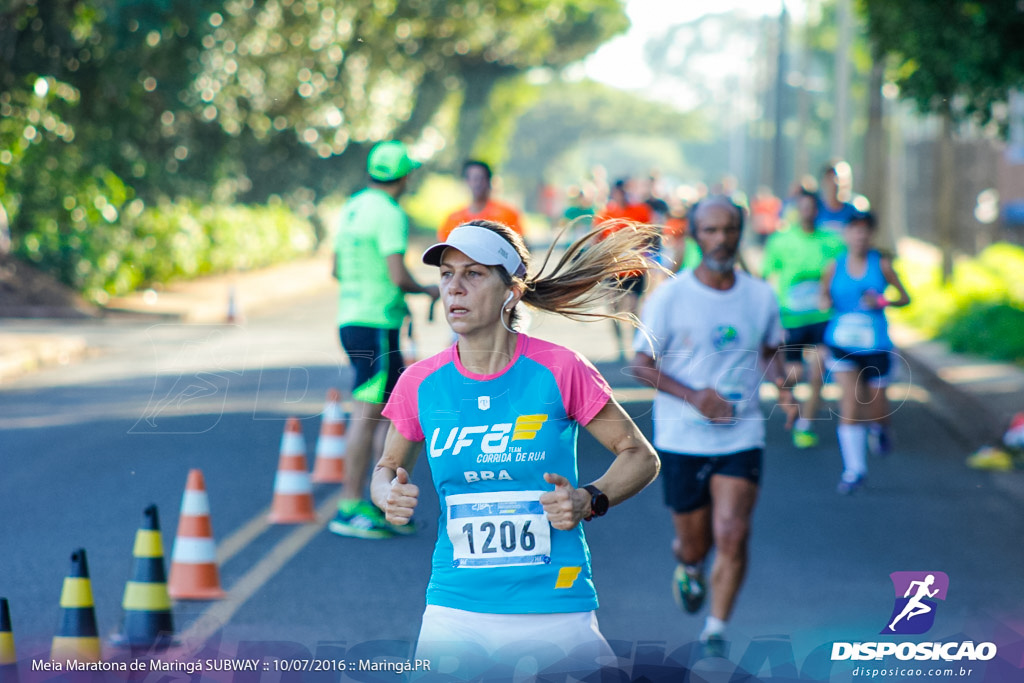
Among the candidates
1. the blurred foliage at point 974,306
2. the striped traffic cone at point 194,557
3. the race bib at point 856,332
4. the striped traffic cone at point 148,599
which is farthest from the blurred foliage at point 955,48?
the striped traffic cone at point 148,599

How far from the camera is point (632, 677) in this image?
5.43 metres

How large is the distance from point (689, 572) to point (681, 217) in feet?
32.0

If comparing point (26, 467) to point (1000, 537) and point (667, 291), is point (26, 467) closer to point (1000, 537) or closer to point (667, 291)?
point (667, 291)

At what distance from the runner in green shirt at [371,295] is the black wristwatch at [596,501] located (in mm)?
4128

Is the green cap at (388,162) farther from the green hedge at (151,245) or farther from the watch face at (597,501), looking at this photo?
the green hedge at (151,245)

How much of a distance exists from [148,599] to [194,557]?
94 cm

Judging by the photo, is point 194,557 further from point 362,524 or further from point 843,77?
point 843,77

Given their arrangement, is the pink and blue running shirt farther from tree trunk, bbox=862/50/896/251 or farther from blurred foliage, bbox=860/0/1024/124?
tree trunk, bbox=862/50/896/251

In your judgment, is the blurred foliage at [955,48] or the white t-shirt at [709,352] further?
the blurred foliage at [955,48]

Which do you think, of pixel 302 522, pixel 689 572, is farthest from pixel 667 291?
pixel 302 522

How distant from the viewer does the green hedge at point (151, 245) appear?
22078 millimetres

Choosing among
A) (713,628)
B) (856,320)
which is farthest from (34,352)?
(713,628)

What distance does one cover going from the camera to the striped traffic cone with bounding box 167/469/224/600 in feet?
21.7

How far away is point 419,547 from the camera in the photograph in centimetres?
760
